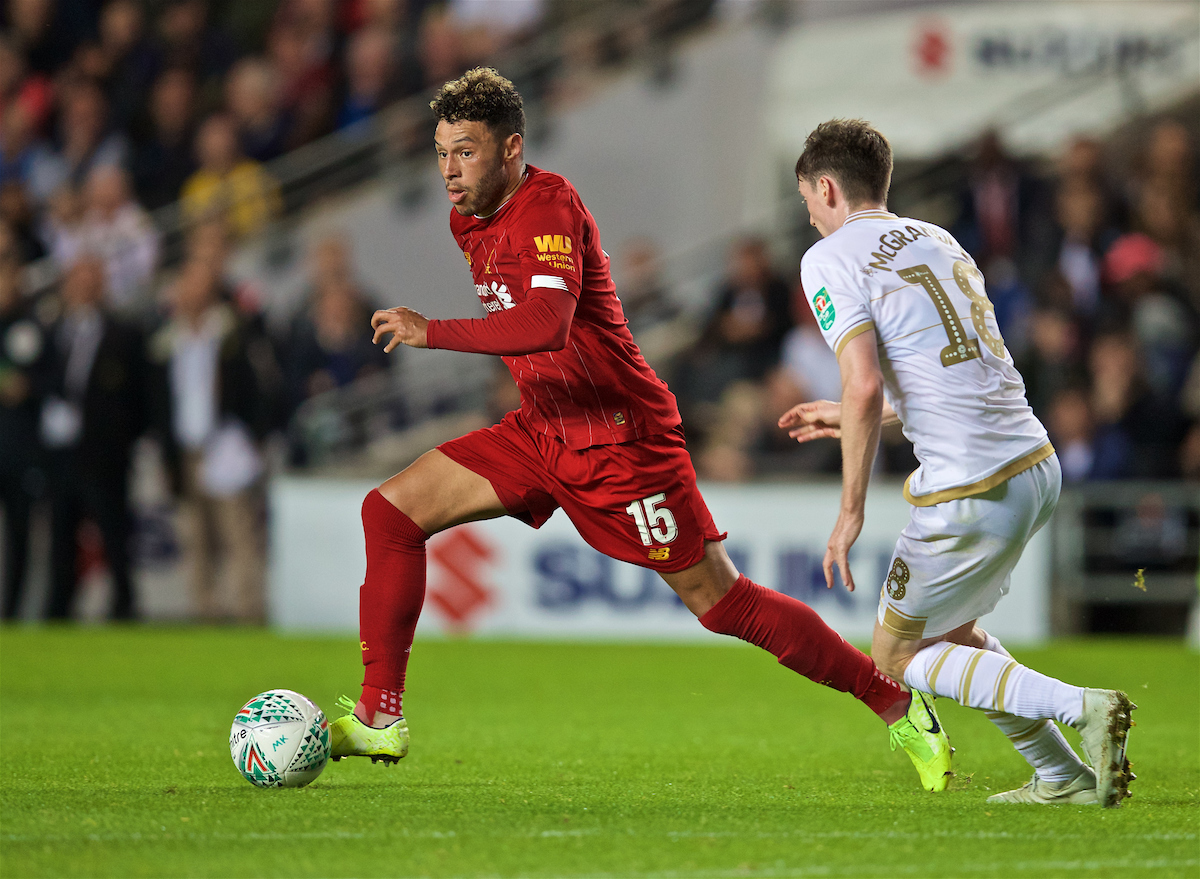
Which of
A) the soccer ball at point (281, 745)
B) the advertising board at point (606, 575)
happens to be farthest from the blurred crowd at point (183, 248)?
the soccer ball at point (281, 745)

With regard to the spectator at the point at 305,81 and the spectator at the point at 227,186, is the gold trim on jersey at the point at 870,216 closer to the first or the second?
the spectator at the point at 227,186

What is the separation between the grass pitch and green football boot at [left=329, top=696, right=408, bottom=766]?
0.36ft

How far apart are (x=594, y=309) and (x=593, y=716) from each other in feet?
9.29

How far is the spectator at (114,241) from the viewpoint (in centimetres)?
1444

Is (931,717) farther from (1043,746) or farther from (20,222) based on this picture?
(20,222)

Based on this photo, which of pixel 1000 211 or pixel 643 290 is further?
pixel 643 290

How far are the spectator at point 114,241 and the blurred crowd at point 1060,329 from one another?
5.22 metres

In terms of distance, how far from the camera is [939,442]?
4.66 m

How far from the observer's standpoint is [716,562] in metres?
5.39

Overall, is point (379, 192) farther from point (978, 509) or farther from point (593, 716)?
point (978, 509)

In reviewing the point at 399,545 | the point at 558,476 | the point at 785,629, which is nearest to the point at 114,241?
the point at 399,545

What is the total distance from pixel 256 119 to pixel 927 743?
39.1ft

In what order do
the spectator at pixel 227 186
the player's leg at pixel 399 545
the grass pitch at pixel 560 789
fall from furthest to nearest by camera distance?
the spectator at pixel 227 186, the player's leg at pixel 399 545, the grass pitch at pixel 560 789

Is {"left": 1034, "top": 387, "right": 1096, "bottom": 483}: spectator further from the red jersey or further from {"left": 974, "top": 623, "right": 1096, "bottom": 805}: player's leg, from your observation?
{"left": 974, "top": 623, "right": 1096, "bottom": 805}: player's leg
